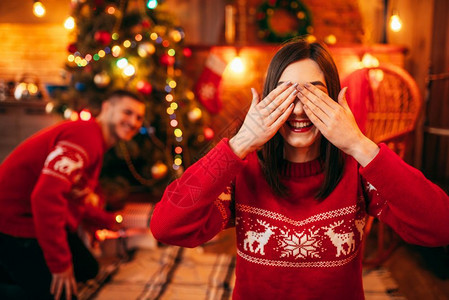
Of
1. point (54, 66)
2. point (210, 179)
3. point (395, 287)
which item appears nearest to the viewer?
point (210, 179)

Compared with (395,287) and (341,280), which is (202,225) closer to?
(341,280)

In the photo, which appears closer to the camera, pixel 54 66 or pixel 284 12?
pixel 284 12

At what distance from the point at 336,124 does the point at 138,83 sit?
7.20 ft

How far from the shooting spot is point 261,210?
0.93m

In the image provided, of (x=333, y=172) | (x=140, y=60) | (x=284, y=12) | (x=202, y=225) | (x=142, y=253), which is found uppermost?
(x=284, y=12)

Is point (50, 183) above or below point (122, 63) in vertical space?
below

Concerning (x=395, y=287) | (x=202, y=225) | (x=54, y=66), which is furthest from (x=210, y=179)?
(x=54, y=66)

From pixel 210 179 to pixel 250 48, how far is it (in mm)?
3283

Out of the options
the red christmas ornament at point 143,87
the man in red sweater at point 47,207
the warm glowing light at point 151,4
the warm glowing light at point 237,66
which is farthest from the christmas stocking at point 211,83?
the man in red sweater at point 47,207

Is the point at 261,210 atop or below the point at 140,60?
below

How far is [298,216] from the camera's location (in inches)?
35.9

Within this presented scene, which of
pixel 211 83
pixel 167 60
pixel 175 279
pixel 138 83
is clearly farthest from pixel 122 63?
pixel 175 279

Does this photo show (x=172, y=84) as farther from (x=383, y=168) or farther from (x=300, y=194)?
(x=383, y=168)

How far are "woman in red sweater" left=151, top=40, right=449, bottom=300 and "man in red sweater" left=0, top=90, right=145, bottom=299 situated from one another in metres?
0.78
